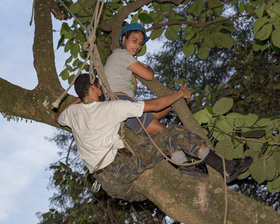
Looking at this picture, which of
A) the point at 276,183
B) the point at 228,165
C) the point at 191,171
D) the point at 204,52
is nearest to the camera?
the point at 228,165

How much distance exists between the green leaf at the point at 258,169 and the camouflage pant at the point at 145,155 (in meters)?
0.60

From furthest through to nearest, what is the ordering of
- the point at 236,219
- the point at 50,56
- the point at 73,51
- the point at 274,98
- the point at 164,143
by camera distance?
the point at 274,98 < the point at 73,51 < the point at 50,56 < the point at 164,143 < the point at 236,219

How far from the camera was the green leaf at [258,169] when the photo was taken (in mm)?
3709

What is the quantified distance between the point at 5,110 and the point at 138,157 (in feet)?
4.54

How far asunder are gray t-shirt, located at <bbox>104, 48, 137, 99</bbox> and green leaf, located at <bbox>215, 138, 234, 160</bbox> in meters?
0.93

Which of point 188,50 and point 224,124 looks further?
point 188,50

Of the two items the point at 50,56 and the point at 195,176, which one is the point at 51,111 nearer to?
the point at 50,56

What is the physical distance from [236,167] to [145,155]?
81 centimetres

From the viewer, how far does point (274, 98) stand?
7918 millimetres

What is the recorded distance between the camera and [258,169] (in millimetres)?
3711

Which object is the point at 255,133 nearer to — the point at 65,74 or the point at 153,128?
the point at 153,128

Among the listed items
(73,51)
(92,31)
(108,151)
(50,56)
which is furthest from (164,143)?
(73,51)

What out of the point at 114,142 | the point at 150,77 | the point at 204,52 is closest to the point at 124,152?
the point at 114,142

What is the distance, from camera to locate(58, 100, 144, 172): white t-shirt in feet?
10.8
